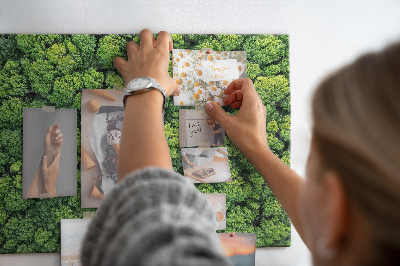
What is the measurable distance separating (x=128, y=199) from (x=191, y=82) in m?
0.55

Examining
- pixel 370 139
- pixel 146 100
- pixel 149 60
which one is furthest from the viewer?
pixel 149 60

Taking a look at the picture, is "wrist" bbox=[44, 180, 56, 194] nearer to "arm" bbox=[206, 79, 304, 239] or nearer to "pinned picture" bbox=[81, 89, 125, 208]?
"pinned picture" bbox=[81, 89, 125, 208]

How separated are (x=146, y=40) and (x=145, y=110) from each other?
296mm

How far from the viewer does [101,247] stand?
17.6 inches

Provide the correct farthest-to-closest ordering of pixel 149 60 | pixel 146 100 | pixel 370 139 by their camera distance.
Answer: pixel 149 60 < pixel 146 100 < pixel 370 139

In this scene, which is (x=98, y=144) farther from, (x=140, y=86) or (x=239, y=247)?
(x=239, y=247)

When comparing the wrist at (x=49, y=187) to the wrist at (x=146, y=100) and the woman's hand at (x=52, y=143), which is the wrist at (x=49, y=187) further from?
the wrist at (x=146, y=100)

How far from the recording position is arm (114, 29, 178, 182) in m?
0.57

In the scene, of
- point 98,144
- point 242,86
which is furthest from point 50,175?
point 242,86

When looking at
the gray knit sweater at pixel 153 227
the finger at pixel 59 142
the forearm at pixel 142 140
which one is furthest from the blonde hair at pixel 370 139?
the finger at pixel 59 142

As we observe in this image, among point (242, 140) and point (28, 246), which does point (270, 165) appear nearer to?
point (242, 140)

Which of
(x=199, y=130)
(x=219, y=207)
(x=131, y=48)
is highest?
(x=131, y=48)

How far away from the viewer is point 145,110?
0.67 m

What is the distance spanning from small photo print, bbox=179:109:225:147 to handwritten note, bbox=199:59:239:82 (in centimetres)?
10
